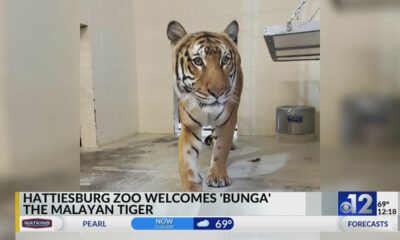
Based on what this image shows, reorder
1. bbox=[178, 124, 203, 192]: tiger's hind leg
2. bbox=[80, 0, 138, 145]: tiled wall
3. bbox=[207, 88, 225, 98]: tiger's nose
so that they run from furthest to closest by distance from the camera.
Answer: bbox=[80, 0, 138, 145]: tiled wall
bbox=[178, 124, 203, 192]: tiger's hind leg
bbox=[207, 88, 225, 98]: tiger's nose

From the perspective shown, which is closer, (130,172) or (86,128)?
(130,172)

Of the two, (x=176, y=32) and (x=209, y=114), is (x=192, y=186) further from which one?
(x=176, y=32)

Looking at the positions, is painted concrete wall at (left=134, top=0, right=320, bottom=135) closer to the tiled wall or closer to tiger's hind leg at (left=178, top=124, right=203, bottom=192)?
the tiled wall

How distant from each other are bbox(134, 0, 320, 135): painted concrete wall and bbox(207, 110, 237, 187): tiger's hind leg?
93 cm

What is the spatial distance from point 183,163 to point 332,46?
0.63 meters

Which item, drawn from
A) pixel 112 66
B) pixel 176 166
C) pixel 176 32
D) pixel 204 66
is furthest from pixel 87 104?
pixel 204 66

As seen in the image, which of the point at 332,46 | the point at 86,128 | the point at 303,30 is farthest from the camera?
the point at 86,128

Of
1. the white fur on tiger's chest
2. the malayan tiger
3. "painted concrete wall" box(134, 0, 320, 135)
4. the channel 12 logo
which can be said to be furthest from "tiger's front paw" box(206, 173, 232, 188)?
"painted concrete wall" box(134, 0, 320, 135)

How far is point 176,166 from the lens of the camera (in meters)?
1.32

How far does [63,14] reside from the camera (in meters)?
0.57

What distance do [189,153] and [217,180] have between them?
16 centimetres

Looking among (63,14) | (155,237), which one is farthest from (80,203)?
(63,14)

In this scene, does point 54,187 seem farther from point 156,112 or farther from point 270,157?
point 156,112

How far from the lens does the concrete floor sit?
1.02m
